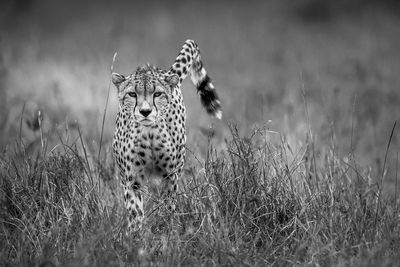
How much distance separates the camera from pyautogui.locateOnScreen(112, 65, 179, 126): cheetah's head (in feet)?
14.3

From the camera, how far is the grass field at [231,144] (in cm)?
392

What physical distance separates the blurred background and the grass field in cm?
3

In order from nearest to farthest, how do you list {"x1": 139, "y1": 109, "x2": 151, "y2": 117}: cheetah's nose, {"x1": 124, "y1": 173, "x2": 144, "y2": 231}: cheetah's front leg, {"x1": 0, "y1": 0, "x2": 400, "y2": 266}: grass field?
1. {"x1": 0, "y1": 0, "x2": 400, "y2": 266}: grass field
2. {"x1": 139, "y1": 109, "x2": 151, "y2": 117}: cheetah's nose
3. {"x1": 124, "y1": 173, "x2": 144, "y2": 231}: cheetah's front leg

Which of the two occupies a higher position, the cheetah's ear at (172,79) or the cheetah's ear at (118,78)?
the cheetah's ear at (118,78)

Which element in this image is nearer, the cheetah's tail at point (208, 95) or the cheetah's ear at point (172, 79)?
the cheetah's ear at point (172, 79)

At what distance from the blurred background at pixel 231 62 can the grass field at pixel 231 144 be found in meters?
0.03

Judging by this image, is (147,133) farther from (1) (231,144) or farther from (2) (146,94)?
(1) (231,144)

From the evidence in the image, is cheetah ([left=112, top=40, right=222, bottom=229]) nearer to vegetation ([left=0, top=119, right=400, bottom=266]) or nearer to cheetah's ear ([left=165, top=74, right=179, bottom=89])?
cheetah's ear ([left=165, top=74, right=179, bottom=89])

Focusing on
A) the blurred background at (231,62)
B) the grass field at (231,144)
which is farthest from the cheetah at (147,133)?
the blurred background at (231,62)

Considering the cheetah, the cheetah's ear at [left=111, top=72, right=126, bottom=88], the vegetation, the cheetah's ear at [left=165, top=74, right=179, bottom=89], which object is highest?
the cheetah's ear at [left=111, top=72, right=126, bottom=88]

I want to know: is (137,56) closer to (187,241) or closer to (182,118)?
(182,118)

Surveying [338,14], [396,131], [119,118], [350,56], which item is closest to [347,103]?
[396,131]

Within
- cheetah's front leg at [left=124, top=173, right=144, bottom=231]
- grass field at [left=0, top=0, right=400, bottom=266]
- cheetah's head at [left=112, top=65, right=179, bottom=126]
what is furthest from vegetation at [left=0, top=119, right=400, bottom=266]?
cheetah's head at [left=112, top=65, right=179, bottom=126]

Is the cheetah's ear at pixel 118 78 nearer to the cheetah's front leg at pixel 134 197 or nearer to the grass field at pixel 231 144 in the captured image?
the grass field at pixel 231 144
